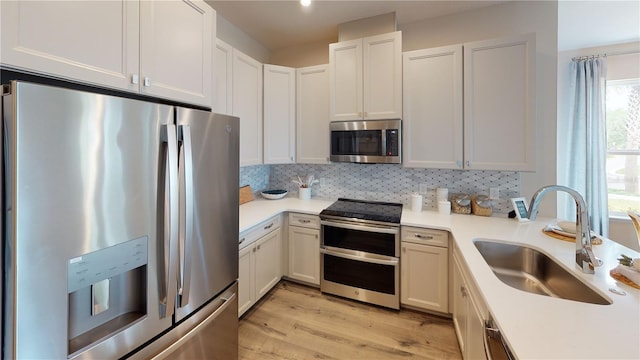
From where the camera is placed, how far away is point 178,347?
1.18 m

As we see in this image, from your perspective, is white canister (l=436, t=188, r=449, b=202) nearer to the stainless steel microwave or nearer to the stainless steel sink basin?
the stainless steel microwave

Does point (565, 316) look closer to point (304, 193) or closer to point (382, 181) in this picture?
point (382, 181)

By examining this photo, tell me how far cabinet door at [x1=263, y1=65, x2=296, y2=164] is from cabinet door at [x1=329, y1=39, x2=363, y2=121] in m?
0.51

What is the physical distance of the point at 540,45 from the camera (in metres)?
2.28

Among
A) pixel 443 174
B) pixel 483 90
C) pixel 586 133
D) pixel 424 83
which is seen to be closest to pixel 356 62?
pixel 424 83

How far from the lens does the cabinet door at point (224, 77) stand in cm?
210

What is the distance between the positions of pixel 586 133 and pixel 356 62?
312 cm

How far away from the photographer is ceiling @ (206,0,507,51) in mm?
2373

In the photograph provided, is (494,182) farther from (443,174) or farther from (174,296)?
(174,296)

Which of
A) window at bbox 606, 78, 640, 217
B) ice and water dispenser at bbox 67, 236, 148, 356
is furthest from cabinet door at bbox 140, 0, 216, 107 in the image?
window at bbox 606, 78, 640, 217

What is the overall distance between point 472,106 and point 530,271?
1367 millimetres

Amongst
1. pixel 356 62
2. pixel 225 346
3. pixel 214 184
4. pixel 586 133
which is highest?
pixel 356 62

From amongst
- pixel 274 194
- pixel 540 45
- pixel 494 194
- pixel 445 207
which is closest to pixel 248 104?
pixel 274 194

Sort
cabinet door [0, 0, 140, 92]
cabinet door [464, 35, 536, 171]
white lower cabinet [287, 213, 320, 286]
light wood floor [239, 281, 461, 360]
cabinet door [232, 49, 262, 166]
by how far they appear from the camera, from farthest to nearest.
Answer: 1. white lower cabinet [287, 213, 320, 286]
2. cabinet door [232, 49, 262, 166]
3. cabinet door [464, 35, 536, 171]
4. light wood floor [239, 281, 461, 360]
5. cabinet door [0, 0, 140, 92]
